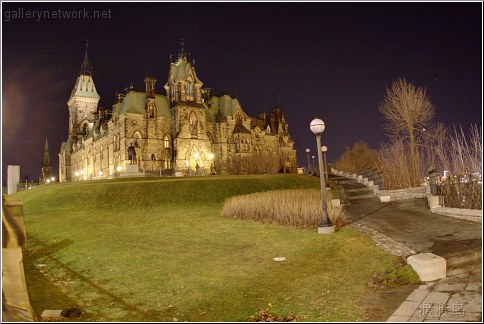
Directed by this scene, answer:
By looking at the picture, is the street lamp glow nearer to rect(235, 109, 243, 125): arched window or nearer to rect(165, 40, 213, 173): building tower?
rect(165, 40, 213, 173): building tower

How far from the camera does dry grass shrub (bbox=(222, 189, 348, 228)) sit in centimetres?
1529

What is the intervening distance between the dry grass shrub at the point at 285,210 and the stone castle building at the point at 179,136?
→ 1579 inches

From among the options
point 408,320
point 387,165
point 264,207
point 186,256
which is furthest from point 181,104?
point 408,320

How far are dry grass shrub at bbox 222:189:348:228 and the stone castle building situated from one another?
4011 cm

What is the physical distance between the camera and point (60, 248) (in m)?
13.4

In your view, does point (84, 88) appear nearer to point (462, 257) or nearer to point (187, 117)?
point (187, 117)

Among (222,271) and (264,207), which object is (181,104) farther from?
(222,271)

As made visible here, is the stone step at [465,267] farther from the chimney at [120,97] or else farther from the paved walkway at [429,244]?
the chimney at [120,97]

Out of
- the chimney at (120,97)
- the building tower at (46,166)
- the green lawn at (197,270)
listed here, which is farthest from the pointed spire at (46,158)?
the green lawn at (197,270)

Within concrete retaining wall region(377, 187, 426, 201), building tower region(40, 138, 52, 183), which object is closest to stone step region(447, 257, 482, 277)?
concrete retaining wall region(377, 187, 426, 201)

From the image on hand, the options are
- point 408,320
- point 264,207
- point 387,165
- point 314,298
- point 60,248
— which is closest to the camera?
point 408,320

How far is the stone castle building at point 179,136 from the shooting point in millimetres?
68938

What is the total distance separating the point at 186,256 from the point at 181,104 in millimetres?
64654

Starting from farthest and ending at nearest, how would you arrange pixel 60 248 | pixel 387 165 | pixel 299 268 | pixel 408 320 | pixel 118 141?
pixel 118 141 → pixel 387 165 → pixel 60 248 → pixel 299 268 → pixel 408 320
